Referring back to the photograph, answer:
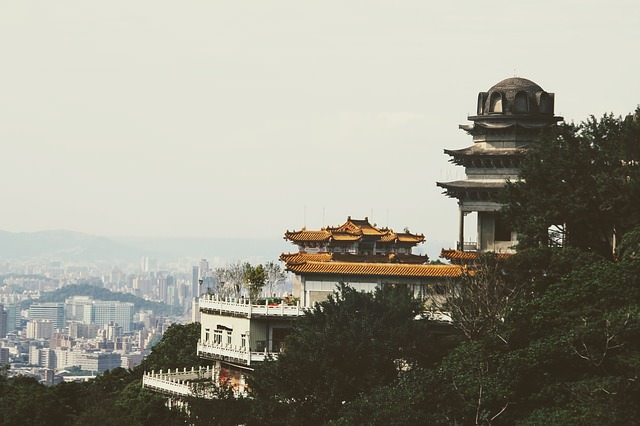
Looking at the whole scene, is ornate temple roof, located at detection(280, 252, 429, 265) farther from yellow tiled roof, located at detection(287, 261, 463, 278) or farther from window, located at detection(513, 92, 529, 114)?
window, located at detection(513, 92, 529, 114)

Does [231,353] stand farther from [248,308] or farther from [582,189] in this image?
[582,189]

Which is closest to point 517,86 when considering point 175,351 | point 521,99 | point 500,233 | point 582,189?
point 521,99

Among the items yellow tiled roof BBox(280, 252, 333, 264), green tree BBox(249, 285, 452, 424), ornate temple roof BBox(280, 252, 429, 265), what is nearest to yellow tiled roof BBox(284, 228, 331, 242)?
ornate temple roof BBox(280, 252, 429, 265)

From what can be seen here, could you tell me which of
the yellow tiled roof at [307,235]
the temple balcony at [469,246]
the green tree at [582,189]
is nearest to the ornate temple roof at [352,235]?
the yellow tiled roof at [307,235]

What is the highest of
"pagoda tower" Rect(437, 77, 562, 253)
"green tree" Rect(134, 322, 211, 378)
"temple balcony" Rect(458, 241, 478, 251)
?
"pagoda tower" Rect(437, 77, 562, 253)

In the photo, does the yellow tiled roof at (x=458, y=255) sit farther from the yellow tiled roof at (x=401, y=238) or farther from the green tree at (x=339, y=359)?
the yellow tiled roof at (x=401, y=238)
